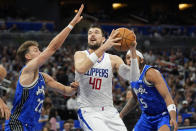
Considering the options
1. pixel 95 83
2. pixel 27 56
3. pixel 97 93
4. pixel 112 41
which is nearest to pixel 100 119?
pixel 97 93

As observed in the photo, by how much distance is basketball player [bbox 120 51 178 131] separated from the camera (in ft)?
15.9

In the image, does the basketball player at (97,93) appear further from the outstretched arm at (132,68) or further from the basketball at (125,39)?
the basketball at (125,39)

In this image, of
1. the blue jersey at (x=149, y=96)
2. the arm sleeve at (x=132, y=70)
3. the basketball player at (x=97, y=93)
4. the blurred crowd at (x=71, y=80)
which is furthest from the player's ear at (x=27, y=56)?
the blurred crowd at (x=71, y=80)

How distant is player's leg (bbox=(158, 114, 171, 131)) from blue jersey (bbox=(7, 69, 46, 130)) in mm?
1774

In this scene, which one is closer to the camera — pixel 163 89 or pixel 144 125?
pixel 163 89

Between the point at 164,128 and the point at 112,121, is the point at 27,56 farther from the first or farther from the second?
the point at 164,128

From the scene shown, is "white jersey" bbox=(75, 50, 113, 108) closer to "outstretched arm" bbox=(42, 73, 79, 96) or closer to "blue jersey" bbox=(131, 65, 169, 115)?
"outstretched arm" bbox=(42, 73, 79, 96)

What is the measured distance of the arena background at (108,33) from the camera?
409 inches

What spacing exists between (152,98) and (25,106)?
1.81m

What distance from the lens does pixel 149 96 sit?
5059mm

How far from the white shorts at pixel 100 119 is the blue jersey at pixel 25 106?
27.4 inches

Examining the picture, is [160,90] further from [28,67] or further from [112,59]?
[28,67]

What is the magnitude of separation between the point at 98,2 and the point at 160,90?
2686cm

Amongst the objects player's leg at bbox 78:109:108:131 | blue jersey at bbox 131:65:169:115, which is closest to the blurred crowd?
blue jersey at bbox 131:65:169:115
